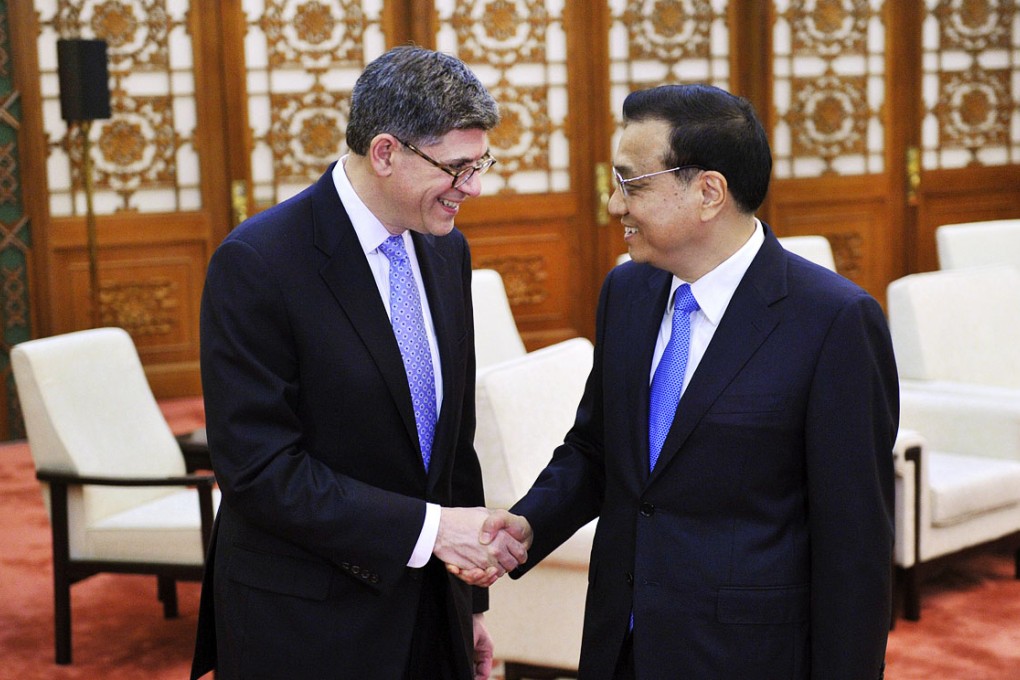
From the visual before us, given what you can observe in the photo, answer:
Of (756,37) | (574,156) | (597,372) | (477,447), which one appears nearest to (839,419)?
(597,372)

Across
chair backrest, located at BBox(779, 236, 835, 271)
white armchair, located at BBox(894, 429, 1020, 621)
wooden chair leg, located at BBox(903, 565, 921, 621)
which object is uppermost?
chair backrest, located at BBox(779, 236, 835, 271)

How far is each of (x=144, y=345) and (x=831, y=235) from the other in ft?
14.7

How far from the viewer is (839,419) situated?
1.68 metres

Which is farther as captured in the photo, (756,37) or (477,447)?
(756,37)

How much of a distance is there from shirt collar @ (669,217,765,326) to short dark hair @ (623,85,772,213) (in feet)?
0.29

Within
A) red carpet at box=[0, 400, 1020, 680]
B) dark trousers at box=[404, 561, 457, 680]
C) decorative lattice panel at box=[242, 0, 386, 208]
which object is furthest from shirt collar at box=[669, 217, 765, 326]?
decorative lattice panel at box=[242, 0, 386, 208]

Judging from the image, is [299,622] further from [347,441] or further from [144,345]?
[144,345]

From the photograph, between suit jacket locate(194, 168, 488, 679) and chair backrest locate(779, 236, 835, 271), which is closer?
suit jacket locate(194, 168, 488, 679)

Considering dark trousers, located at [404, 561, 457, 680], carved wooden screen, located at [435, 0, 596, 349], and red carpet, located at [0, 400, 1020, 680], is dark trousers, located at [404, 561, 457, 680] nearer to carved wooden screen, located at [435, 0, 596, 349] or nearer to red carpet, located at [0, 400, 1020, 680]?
red carpet, located at [0, 400, 1020, 680]

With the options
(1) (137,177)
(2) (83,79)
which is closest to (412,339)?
(2) (83,79)

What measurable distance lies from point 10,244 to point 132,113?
3.24 feet

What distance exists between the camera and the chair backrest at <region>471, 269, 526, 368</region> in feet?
15.7

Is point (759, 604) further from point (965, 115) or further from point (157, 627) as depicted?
point (965, 115)

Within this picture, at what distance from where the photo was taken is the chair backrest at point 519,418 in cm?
323
